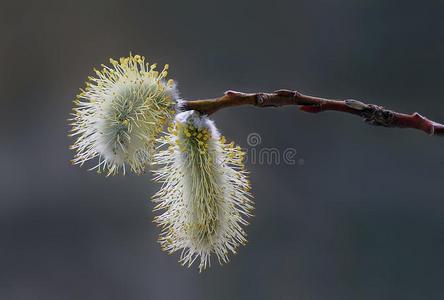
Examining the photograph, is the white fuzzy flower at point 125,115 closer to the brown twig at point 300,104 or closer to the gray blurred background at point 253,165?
the brown twig at point 300,104

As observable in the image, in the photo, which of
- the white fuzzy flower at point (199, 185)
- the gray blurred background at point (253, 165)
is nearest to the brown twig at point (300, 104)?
the white fuzzy flower at point (199, 185)

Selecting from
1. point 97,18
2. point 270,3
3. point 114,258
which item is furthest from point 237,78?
point 114,258

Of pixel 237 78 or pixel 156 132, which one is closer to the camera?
pixel 156 132

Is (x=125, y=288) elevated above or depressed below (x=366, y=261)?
below

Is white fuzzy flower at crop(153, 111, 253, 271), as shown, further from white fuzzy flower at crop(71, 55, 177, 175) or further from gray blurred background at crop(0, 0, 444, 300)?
gray blurred background at crop(0, 0, 444, 300)

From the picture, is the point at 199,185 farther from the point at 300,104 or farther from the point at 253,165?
the point at 253,165

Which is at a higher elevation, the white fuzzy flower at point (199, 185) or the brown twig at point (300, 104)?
the brown twig at point (300, 104)

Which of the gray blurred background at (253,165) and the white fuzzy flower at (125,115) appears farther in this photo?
the gray blurred background at (253,165)

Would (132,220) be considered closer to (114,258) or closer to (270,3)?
(114,258)
